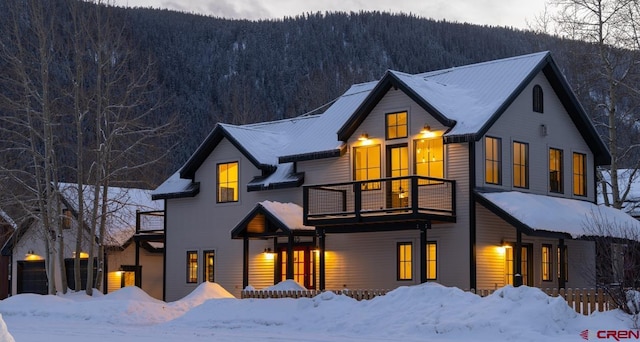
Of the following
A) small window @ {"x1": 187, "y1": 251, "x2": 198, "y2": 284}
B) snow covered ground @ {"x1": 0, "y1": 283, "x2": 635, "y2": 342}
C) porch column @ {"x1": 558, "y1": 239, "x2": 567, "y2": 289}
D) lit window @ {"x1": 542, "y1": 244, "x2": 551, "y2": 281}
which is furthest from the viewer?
small window @ {"x1": 187, "y1": 251, "x2": 198, "y2": 284}

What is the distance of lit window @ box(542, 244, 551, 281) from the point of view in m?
33.3

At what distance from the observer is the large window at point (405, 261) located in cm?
3244

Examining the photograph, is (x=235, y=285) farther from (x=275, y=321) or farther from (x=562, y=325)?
(x=562, y=325)

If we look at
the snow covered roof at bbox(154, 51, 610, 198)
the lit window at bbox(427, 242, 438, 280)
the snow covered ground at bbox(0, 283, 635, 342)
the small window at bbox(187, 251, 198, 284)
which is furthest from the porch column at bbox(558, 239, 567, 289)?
the small window at bbox(187, 251, 198, 284)

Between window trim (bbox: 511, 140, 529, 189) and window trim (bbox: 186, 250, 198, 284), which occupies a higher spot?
window trim (bbox: 511, 140, 529, 189)

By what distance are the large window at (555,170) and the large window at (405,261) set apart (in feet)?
18.1

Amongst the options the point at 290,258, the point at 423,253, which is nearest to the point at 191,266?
the point at 290,258

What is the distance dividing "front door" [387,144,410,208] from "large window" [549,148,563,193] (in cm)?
521

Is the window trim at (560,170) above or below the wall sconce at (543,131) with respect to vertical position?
below

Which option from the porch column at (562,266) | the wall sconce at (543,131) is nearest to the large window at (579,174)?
the wall sconce at (543,131)

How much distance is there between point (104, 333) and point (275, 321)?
4344 millimetres

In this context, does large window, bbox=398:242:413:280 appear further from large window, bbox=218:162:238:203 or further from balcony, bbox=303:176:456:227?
large window, bbox=218:162:238:203

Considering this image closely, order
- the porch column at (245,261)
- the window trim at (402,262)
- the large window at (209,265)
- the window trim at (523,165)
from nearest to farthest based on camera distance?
the window trim at (402,262) → the window trim at (523,165) → the porch column at (245,261) → the large window at (209,265)

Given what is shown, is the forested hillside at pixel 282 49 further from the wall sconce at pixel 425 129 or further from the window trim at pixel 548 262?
the wall sconce at pixel 425 129
